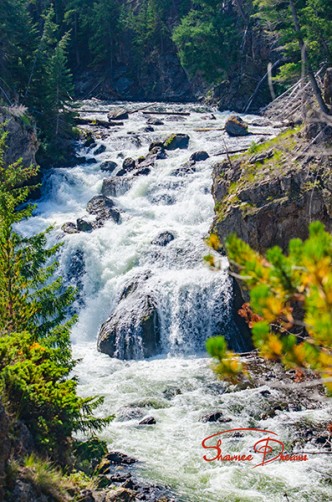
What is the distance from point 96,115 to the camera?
47.9 metres

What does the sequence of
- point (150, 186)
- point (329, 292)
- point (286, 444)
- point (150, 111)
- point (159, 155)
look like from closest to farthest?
1. point (329, 292)
2. point (286, 444)
3. point (150, 186)
4. point (159, 155)
5. point (150, 111)

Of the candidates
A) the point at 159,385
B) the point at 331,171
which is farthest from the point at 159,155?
the point at 159,385

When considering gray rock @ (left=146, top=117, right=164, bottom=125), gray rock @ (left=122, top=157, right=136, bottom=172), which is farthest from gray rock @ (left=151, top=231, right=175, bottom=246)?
gray rock @ (left=146, top=117, right=164, bottom=125)

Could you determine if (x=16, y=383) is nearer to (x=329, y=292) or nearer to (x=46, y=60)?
(x=329, y=292)

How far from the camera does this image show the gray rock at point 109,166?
33.9 metres

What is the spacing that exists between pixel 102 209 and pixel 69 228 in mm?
2064

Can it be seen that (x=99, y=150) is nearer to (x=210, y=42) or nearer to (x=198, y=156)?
(x=198, y=156)

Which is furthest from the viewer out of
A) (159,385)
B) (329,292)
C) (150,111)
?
(150,111)

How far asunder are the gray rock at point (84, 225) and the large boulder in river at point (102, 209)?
699 mm

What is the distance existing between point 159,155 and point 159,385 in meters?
17.9

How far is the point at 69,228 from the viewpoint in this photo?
2717 cm

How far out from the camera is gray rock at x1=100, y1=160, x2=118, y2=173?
111 feet
